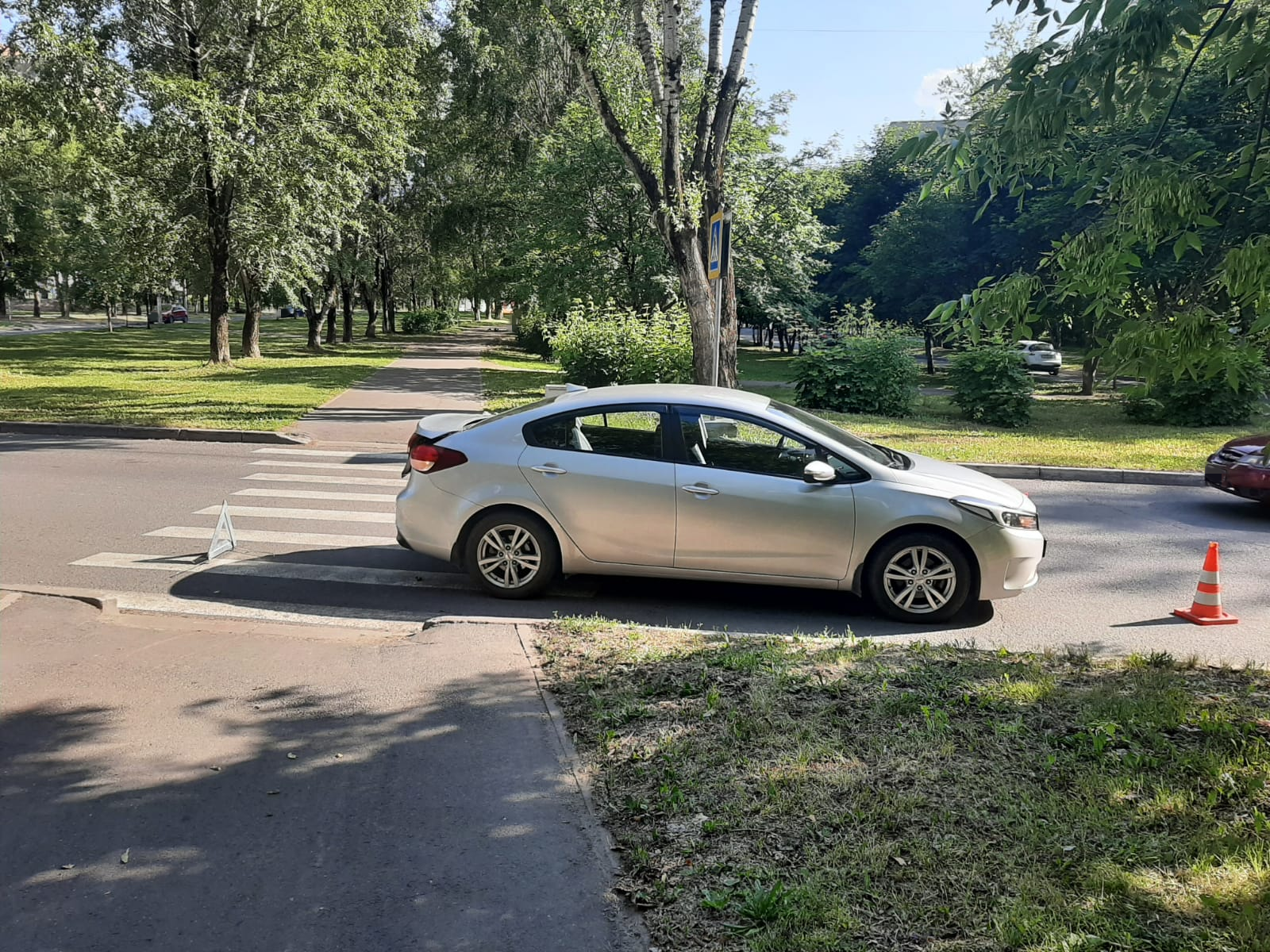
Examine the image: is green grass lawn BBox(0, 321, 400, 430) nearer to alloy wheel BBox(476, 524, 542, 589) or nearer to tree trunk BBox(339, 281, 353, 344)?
tree trunk BBox(339, 281, 353, 344)

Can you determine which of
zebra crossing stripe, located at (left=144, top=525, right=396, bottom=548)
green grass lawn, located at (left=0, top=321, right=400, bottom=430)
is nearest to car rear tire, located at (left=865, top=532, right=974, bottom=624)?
zebra crossing stripe, located at (left=144, top=525, right=396, bottom=548)

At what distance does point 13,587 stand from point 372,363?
1028 inches

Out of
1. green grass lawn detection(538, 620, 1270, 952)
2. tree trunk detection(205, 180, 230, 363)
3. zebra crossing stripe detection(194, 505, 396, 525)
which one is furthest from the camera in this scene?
tree trunk detection(205, 180, 230, 363)

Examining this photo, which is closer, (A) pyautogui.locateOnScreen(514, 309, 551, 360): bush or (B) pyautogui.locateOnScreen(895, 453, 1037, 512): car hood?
(B) pyautogui.locateOnScreen(895, 453, 1037, 512): car hood

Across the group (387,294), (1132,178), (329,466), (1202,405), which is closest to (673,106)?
(329,466)

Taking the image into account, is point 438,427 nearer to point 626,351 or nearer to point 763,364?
point 626,351

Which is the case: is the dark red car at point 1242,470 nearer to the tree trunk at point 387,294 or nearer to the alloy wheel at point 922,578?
the alloy wheel at point 922,578

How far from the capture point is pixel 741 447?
6723 mm

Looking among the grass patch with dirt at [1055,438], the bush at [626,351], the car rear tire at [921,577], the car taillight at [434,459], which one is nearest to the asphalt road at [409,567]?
the car rear tire at [921,577]

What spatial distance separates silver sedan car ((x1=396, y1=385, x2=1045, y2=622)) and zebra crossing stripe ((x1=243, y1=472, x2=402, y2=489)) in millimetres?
4343

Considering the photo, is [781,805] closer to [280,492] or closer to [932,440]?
[280,492]

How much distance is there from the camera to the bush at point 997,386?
20.2 meters

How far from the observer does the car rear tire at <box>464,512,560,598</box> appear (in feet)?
22.2

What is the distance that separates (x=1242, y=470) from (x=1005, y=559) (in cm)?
617
